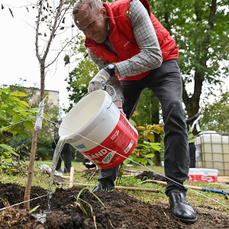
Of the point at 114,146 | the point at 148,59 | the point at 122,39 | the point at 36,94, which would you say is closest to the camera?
the point at 114,146

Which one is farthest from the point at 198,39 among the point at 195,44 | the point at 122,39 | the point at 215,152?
the point at 122,39

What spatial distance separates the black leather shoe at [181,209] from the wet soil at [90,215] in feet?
0.11

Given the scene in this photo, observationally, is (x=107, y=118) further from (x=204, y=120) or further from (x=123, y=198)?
(x=204, y=120)

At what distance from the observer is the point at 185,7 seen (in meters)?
11.8

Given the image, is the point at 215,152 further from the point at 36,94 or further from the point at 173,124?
the point at 36,94

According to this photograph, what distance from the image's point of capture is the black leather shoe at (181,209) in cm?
143

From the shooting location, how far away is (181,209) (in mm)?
1471

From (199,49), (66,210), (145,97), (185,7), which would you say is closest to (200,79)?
(199,49)

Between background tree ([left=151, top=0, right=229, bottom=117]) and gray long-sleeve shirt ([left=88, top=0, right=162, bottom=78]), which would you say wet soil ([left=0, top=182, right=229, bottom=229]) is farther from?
background tree ([left=151, top=0, right=229, bottom=117])

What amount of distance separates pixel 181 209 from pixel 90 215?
2.03 ft

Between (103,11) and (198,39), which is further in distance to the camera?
(198,39)

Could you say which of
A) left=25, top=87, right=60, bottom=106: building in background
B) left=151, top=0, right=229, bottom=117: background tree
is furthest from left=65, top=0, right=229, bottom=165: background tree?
left=25, top=87, right=60, bottom=106: building in background

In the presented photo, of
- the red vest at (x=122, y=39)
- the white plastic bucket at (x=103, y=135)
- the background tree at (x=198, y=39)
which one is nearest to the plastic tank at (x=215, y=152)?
the background tree at (x=198, y=39)

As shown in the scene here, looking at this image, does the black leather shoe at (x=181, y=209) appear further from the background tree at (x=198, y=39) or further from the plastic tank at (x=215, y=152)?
the background tree at (x=198, y=39)
